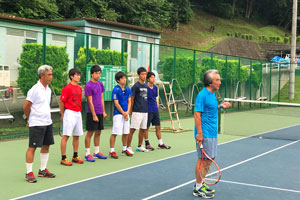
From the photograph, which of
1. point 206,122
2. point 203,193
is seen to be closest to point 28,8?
point 206,122

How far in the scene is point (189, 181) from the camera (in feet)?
22.4

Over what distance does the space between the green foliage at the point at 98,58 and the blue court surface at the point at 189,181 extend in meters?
4.54

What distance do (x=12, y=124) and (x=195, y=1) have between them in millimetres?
72839

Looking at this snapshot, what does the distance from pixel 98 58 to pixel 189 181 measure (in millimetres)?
6939

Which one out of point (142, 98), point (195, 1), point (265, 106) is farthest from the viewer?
point (195, 1)

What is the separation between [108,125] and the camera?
13.6 m

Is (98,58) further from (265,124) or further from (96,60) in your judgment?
(265,124)

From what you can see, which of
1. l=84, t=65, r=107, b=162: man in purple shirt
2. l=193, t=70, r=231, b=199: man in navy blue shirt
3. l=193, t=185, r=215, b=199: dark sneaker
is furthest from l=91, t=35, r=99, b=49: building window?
l=193, t=185, r=215, b=199: dark sneaker

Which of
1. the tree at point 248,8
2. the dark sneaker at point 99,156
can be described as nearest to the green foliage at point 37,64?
the dark sneaker at point 99,156

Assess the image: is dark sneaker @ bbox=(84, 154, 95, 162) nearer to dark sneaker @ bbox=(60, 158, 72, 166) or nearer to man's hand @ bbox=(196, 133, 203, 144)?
dark sneaker @ bbox=(60, 158, 72, 166)

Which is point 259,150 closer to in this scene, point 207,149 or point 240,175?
point 240,175

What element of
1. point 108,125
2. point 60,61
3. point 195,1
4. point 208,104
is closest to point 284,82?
point 108,125

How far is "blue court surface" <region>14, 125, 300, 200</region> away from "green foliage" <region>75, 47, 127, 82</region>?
4.54 metres

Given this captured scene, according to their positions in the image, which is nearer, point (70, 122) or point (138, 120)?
point (70, 122)
